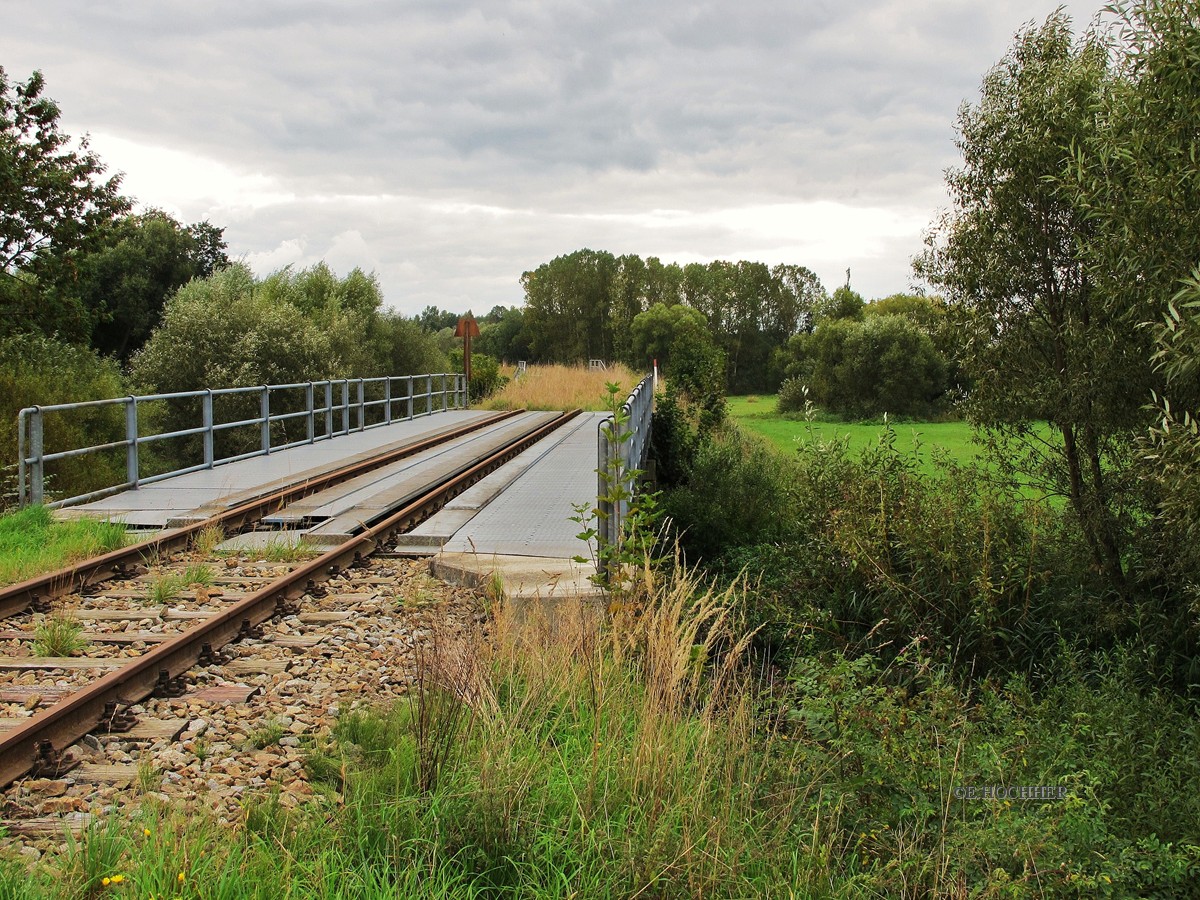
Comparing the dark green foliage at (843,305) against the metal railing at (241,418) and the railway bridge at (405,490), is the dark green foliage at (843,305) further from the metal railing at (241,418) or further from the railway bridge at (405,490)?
the railway bridge at (405,490)

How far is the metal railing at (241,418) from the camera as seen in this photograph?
34.4 ft

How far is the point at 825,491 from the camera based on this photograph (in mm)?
10234

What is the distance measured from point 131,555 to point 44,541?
1.11 m

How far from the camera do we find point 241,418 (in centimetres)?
2806

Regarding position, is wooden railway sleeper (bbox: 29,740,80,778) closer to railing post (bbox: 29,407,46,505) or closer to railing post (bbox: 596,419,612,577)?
railing post (bbox: 596,419,612,577)

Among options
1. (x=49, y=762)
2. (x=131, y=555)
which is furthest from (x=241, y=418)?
(x=49, y=762)

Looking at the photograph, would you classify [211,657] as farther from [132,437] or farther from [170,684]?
[132,437]

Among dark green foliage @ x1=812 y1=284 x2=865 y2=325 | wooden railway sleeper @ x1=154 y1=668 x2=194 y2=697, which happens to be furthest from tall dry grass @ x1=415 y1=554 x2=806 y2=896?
dark green foliage @ x1=812 y1=284 x2=865 y2=325

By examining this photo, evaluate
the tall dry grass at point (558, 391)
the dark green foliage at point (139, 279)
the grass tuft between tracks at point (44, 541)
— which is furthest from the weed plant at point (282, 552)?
the dark green foliage at point (139, 279)

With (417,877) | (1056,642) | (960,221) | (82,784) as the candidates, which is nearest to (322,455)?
(960,221)

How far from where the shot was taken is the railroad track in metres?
4.48

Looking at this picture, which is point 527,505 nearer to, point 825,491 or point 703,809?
point 825,491

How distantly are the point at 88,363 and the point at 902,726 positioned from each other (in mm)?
23588

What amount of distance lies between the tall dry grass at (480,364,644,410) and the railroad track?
80.1 feet
